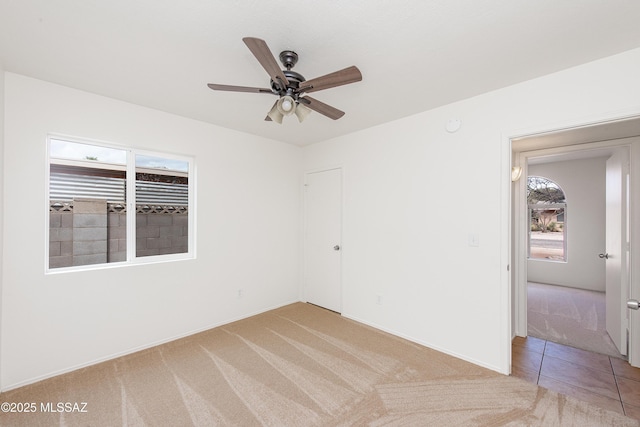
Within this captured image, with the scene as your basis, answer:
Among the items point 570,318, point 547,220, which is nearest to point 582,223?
point 547,220

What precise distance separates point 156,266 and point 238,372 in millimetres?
1427

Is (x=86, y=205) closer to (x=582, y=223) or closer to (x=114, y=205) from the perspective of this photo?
(x=114, y=205)

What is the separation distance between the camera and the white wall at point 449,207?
2.11 meters

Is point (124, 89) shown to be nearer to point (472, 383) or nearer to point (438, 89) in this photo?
point (438, 89)

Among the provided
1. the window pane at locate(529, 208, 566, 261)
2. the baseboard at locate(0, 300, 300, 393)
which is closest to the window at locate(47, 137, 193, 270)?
the baseboard at locate(0, 300, 300, 393)

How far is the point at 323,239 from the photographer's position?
4.03m

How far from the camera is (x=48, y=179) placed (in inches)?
91.7

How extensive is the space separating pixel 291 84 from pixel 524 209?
3061 millimetres

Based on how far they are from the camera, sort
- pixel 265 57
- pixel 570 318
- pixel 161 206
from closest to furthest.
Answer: pixel 265 57
pixel 161 206
pixel 570 318

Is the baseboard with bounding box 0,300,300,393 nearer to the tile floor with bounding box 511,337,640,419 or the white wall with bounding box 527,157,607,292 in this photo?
the tile floor with bounding box 511,337,640,419

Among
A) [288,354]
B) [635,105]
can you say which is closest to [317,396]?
[288,354]

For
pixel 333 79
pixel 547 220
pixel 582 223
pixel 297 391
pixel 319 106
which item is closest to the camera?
pixel 333 79

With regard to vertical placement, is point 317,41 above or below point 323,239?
above

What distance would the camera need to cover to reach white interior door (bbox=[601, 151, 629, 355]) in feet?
8.73
